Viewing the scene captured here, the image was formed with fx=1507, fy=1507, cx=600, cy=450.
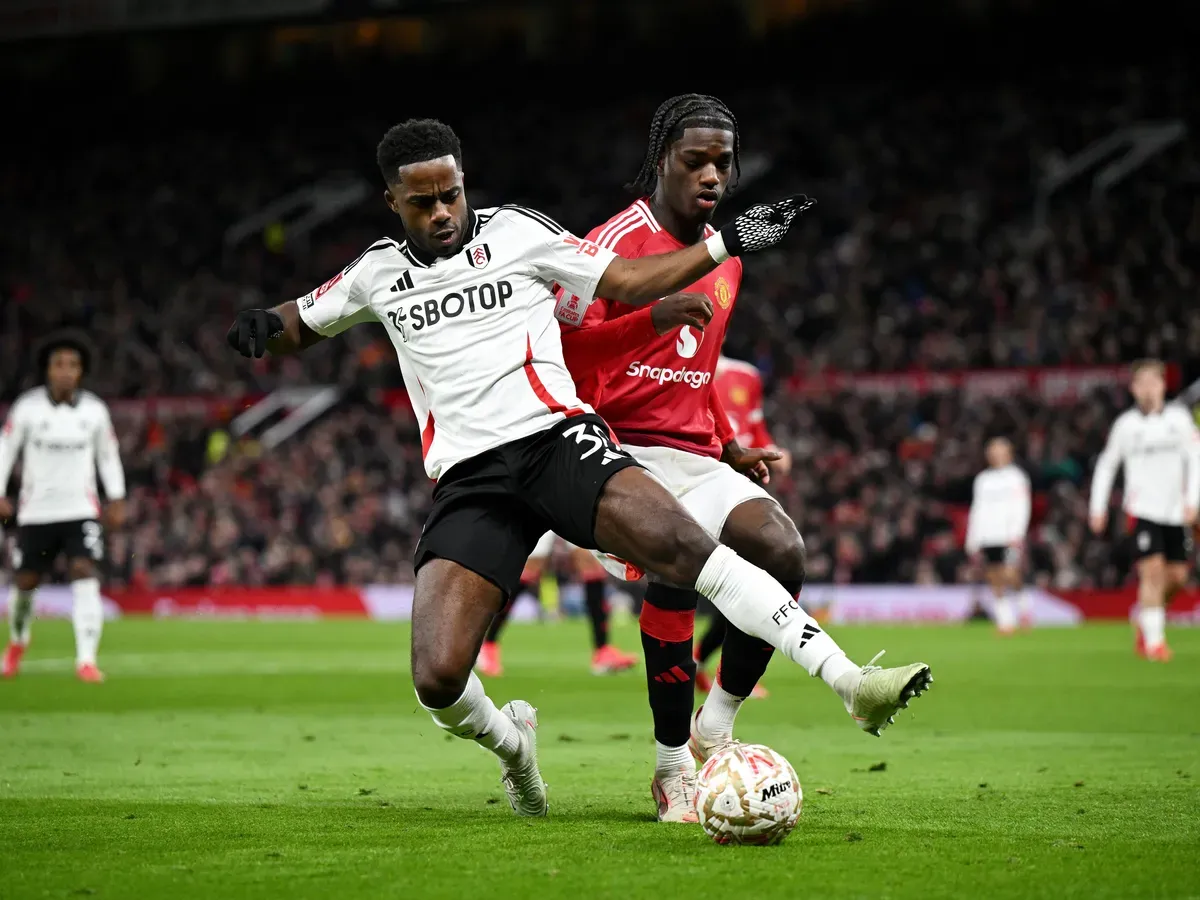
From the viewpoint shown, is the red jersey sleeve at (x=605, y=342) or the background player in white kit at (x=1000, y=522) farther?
the background player in white kit at (x=1000, y=522)

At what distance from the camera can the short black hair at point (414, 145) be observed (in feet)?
18.5

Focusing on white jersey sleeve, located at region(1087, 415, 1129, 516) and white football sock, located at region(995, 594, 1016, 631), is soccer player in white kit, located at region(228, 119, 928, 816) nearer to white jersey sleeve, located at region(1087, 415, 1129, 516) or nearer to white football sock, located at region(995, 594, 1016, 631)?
white jersey sleeve, located at region(1087, 415, 1129, 516)

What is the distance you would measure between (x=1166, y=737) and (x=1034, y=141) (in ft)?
77.1

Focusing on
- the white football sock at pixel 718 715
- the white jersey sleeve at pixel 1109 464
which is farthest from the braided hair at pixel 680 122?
the white jersey sleeve at pixel 1109 464

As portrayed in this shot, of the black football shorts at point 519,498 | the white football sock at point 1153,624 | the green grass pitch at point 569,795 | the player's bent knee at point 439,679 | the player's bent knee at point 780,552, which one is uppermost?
the black football shorts at point 519,498

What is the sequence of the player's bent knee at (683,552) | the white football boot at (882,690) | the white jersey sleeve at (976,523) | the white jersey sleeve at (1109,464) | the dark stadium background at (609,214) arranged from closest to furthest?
the white football boot at (882,690) → the player's bent knee at (683,552) → the white jersey sleeve at (1109,464) → the white jersey sleeve at (976,523) → the dark stadium background at (609,214)

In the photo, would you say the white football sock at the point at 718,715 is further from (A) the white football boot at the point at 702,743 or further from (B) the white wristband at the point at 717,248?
(B) the white wristband at the point at 717,248

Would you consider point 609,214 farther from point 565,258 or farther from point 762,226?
point 762,226

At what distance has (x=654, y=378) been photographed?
6.13 metres

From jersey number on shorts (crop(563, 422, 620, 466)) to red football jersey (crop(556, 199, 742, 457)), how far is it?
0.65m

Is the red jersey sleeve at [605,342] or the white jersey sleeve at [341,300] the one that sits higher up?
the white jersey sleeve at [341,300]

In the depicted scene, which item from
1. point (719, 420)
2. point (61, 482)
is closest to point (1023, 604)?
point (61, 482)

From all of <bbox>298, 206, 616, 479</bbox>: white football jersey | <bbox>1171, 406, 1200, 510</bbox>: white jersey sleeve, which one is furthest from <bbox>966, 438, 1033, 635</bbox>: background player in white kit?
<bbox>298, 206, 616, 479</bbox>: white football jersey

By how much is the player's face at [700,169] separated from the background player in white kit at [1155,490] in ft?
31.6
